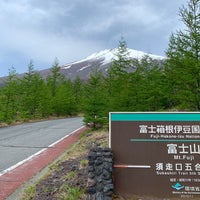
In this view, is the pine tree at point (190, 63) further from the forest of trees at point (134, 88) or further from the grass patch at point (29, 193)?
the grass patch at point (29, 193)

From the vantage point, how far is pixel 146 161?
464 centimetres

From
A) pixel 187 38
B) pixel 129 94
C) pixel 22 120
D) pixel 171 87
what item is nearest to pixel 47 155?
pixel 129 94

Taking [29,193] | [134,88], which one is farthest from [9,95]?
[29,193]

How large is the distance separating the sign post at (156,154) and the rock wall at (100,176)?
7.7 inches

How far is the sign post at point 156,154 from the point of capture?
4527mm

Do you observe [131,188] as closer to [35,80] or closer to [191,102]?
[191,102]

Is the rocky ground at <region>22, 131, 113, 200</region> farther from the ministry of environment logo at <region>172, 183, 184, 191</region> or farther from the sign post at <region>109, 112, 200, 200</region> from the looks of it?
the ministry of environment logo at <region>172, 183, 184, 191</region>

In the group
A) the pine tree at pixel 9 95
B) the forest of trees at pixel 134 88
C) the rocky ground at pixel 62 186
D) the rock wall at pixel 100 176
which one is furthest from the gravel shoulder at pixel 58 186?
the pine tree at pixel 9 95

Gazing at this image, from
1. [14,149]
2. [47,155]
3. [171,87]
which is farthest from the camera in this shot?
[171,87]

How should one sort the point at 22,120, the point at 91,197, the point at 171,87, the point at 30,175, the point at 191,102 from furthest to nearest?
the point at 22,120 → the point at 171,87 → the point at 191,102 → the point at 30,175 → the point at 91,197

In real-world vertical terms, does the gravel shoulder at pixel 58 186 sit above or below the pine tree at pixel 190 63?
below

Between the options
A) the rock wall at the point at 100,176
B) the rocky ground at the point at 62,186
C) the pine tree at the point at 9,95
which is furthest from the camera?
the pine tree at the point at 9,95

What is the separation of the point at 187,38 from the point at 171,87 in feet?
23.9

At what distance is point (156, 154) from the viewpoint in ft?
15.2
